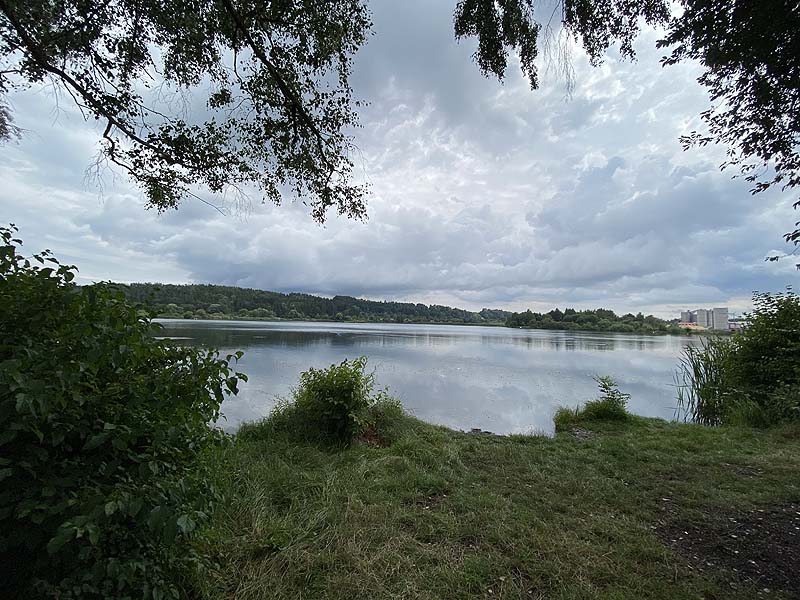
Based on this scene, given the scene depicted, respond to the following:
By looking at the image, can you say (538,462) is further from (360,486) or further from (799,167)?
(799,167)

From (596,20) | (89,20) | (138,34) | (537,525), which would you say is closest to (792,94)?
(596,20)

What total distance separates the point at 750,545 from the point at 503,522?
5.97 ft

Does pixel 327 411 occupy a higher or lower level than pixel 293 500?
higher

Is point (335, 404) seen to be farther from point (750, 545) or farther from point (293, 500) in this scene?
point (750, 545)

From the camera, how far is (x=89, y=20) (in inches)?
148

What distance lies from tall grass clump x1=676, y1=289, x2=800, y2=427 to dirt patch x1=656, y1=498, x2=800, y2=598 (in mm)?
4188

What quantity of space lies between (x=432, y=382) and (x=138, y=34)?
12370 mm

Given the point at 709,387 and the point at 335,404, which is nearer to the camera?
the point at 335,404

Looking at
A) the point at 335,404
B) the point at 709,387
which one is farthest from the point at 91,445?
the point at 709,387

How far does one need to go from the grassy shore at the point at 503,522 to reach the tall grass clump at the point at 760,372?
7.21 ft

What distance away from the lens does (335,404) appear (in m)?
5.29

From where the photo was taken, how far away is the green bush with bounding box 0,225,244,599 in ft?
4.42

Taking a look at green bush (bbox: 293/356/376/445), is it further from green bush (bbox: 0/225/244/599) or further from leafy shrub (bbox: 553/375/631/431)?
leafy shrub (bbox: 553/375/631/431)

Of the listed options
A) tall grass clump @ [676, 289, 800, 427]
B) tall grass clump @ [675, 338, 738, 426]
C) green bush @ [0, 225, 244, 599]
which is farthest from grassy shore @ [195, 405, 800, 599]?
tall grass clump @ [675, 338, 738, 426]
